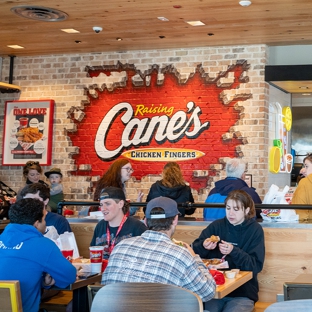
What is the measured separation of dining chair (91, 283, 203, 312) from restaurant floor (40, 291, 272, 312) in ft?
7.34

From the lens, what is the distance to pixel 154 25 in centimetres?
725

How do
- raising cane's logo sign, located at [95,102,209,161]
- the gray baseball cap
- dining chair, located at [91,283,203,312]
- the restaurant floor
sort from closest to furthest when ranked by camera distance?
dining chair, located at [91,283,203,312] → the gray baseball cap → the restaurant floor → raising cane's logo sign, located at [95,102,209,161]

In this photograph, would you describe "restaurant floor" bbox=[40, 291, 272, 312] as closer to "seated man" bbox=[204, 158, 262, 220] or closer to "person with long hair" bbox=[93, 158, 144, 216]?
"seated man" bbox=[204, 158, 262, 220]

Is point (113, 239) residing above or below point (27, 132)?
below

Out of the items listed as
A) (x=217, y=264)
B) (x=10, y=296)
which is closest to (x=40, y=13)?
(x=217, y=264)

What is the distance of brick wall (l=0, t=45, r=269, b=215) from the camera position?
8258 millimetres

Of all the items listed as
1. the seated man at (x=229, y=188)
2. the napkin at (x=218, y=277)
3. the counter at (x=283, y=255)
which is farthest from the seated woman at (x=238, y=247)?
the seated man at (x=229, y=188)

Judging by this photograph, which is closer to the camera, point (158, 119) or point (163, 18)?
point (163, 18)

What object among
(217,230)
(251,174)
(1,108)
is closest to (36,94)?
(1,108)

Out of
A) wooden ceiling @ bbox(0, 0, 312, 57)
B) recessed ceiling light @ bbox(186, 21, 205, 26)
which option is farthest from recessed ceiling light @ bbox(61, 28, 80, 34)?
recessed ceiling light @ bbox(186, 21, 205, 26)

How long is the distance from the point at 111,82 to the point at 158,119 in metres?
0.90

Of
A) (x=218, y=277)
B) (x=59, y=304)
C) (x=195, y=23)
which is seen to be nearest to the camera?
(x=218, y=277)

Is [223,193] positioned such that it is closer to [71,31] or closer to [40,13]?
[40,13]

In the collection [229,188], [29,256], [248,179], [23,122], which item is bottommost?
[29,256]
